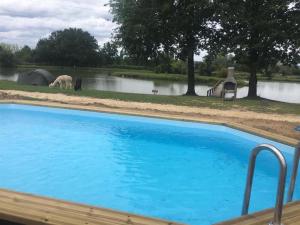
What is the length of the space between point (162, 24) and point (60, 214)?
17420 millimetres

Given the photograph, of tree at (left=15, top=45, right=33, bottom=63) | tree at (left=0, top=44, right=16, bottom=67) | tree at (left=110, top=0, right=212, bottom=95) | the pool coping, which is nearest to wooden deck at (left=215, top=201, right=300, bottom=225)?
the pool coping

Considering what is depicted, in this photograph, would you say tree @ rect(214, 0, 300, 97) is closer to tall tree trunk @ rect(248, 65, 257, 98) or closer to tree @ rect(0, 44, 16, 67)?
tall tree trunk @ rect(248, 65, 257, 98)

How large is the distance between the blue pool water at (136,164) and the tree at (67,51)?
66.4m

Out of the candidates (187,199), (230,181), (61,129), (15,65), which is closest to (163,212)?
(187,199)

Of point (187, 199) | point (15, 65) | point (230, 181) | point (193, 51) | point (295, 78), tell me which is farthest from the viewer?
point (15, 65)

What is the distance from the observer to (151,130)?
11258 millimetres

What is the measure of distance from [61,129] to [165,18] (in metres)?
10.8

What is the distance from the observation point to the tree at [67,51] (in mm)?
77000

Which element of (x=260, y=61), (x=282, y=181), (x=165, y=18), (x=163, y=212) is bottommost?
(x=163, y=212)

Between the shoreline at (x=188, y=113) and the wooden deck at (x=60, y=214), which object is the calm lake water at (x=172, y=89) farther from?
the wooden deck at (x=60, y=214)

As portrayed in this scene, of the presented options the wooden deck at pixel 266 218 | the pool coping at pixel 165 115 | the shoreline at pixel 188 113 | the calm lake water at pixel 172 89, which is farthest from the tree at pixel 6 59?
the wooden deck at pixel 266 218

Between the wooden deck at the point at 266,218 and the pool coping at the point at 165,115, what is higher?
the wooden deck at the point at 266,218

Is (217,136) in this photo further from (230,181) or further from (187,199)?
(187,199)

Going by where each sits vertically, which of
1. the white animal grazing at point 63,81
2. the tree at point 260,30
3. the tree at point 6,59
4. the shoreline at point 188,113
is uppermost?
the tree at point 260,30
